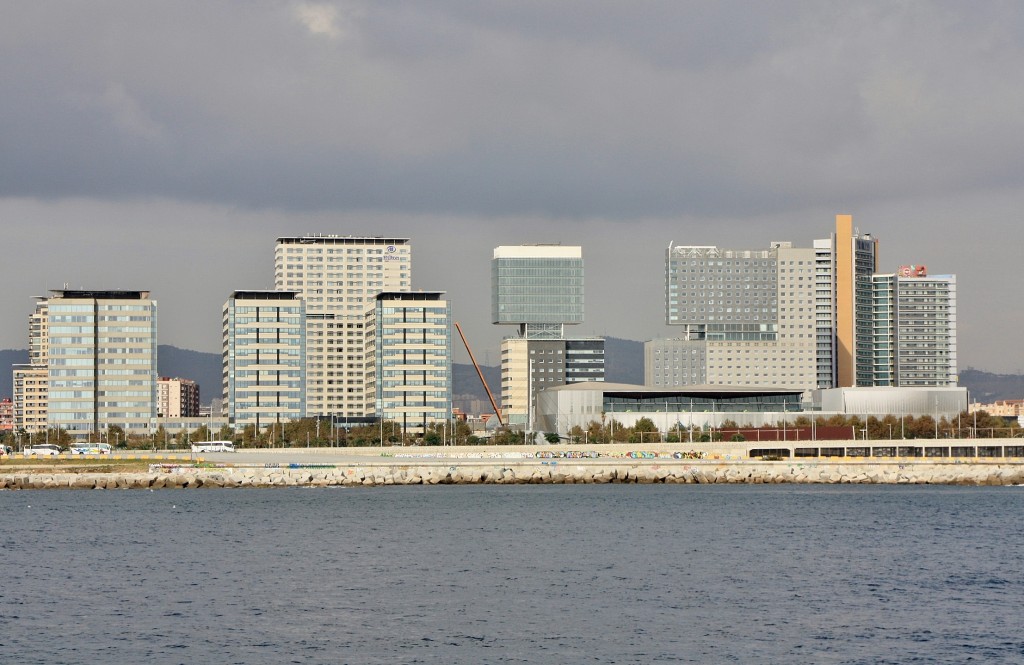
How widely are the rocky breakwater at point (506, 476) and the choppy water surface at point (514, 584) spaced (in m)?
34.2

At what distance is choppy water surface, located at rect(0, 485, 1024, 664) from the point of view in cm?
4891

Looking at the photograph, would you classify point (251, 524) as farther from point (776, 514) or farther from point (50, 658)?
point (50, 658)

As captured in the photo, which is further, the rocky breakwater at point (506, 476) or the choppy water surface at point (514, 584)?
the rocky breakwater at point (506, 476)

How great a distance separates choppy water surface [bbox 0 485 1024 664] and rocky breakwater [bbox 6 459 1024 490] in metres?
34.2

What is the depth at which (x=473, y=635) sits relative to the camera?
51.1m

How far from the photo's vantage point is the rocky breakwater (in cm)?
14638

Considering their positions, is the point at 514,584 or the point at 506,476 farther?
the point at 506,476

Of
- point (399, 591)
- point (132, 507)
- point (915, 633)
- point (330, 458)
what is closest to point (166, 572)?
point (399, 591)

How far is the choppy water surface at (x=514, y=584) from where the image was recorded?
160 feet

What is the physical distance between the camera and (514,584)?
6425 cm

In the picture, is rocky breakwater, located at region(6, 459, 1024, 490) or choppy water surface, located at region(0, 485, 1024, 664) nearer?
choppy water surface, located at region(0, 485, 1024, 664)

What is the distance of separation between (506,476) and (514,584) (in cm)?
8784

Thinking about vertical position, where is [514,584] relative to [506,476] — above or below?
above

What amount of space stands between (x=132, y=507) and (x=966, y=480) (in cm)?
8464
